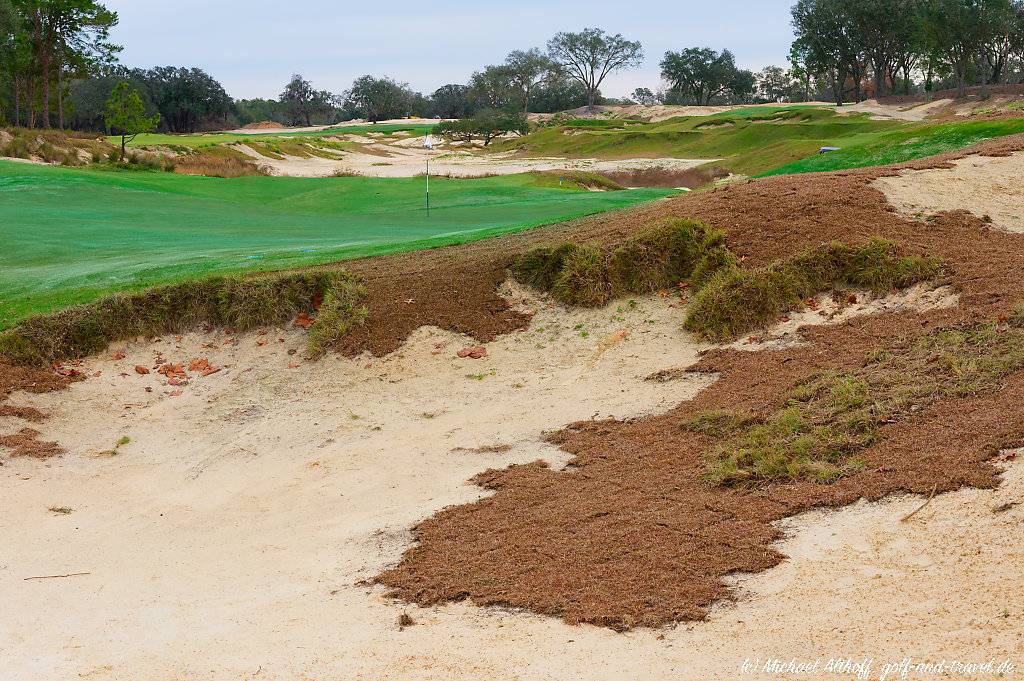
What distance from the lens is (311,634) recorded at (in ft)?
20.7

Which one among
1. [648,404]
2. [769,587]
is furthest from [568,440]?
[769,587]

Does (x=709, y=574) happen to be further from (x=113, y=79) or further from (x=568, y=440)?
(x=113, y=79)

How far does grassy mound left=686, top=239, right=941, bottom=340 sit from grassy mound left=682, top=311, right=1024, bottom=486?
2.25 meters

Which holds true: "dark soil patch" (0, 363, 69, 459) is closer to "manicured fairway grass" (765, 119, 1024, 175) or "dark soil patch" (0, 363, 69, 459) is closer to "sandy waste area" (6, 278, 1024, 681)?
"sandy waste area" (6, 278, 1024, 681)

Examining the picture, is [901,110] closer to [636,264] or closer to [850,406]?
[636,264]

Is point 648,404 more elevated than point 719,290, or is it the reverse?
point 719,290

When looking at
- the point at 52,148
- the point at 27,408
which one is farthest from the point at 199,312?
the point at 52,148

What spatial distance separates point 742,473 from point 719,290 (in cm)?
521

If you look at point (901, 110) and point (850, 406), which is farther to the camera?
point (901, 110)

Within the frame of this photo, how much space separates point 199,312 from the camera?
553 inches

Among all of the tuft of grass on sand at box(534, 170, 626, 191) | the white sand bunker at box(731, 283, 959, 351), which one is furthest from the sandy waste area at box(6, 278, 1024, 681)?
the tuft of grass on sand at box(534, 170, 626, 191)

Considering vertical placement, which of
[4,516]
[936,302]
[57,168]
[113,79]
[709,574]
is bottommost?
[4,516]

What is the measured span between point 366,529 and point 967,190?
11.3 meters

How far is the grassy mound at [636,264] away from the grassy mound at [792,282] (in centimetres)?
83
